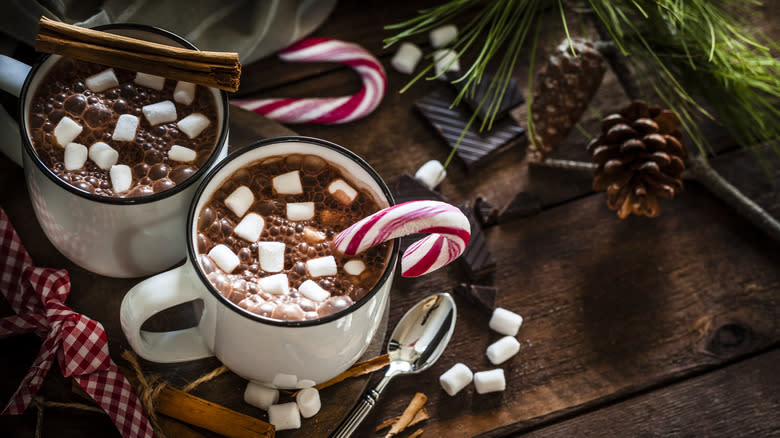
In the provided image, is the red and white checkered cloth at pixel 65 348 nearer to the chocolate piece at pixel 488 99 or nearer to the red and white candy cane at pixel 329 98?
the red and white candy cane at pixel 329 98

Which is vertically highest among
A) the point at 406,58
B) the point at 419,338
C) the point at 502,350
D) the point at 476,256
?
the point at 406,58

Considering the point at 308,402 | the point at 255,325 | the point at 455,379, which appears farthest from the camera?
the point at 455,379

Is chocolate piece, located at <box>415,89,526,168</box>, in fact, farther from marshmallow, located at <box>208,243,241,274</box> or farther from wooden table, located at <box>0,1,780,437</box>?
marshmallow, located at <box>208,243,241,274</box>

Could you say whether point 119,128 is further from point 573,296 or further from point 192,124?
point 573,296

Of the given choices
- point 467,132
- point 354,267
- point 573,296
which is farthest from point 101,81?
point 573,296

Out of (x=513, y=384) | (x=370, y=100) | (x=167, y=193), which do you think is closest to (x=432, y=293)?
(x=513, y=384)

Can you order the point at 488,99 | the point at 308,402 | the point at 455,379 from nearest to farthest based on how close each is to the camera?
the point at 308,402 < the point at 455,379 < the point at 488,99

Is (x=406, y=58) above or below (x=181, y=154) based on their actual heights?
above

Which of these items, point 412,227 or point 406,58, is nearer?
point 412,227
